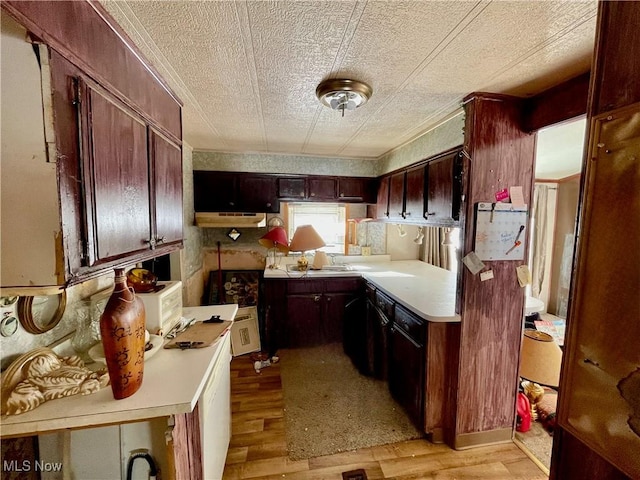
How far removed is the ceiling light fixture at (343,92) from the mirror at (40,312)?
1.53 metres

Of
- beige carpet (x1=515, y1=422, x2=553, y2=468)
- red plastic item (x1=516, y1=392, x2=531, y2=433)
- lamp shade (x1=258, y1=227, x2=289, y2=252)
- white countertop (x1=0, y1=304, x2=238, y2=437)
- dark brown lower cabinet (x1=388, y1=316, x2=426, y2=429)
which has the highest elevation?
lamp shade (x1=258, y1=227, x2=289, y2=252)

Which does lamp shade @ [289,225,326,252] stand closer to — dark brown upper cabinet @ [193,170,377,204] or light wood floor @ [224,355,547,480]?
dark brown upper cabinet @ [193,170,377,204]

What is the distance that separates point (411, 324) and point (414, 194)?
3.64ft

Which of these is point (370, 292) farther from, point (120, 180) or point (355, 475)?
point (120, 180)

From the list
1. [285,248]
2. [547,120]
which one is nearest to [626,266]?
[547,120]

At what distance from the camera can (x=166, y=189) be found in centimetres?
144

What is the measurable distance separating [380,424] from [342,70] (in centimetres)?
240

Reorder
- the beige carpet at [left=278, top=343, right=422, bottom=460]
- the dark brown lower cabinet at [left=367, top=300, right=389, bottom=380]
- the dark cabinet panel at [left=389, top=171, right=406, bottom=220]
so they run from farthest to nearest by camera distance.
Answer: the dark cabinet panel at [left=389, top=171, right=406, bottom=220] < the dark brown lower cabinet at [left=367, top=300, right=389, bottom=380] < the beige carpet at [left=278, top=343, right=422, bottom=460]

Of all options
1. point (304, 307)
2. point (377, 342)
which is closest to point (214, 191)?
Result: point (304, 307)

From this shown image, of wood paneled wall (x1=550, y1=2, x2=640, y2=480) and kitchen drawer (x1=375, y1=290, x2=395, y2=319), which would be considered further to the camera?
kitchen drawer (x1=375, y1=290, x2=395, y2=319)

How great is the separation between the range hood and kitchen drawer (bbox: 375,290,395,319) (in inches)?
60.0

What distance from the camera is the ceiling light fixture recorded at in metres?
1.44

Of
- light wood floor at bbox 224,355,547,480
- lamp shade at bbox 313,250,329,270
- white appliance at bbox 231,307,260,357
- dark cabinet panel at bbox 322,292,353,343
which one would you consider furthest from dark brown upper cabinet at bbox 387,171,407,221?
white appliance at bbox 231,307,260,357

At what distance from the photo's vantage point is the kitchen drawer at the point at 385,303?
2.25 meters
